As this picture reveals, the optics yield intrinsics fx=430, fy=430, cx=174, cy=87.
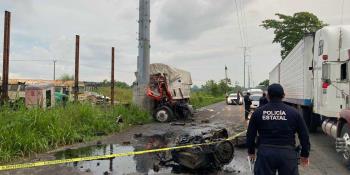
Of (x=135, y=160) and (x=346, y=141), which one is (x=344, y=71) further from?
(x=135, y=160)

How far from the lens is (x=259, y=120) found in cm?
549

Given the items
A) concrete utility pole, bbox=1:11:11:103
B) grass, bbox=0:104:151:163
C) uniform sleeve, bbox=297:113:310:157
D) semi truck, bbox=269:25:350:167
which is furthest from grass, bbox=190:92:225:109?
uniform sleeve, bbox=297:113:310:157

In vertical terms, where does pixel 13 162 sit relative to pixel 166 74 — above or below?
below

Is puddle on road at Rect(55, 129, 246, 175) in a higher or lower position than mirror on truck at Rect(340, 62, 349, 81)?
lower

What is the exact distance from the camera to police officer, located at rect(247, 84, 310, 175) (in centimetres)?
530

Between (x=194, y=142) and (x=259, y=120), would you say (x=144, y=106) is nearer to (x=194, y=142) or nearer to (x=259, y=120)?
(x=194, y=142)

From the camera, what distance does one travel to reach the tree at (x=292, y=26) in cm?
5450

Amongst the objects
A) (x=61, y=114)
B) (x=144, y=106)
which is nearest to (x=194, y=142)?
(x=61, y=114)

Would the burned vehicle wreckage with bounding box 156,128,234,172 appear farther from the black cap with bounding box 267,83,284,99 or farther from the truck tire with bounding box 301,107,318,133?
the truck tire with bounding box 301,107,318,133

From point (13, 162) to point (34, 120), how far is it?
262cm

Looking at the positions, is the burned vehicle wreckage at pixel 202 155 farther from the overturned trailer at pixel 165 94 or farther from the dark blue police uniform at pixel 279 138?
the overturned trailer at pixel 165 94

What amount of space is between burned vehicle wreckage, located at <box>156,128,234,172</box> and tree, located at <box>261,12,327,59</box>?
4746 centimetres

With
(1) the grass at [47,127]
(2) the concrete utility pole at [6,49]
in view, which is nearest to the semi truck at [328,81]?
(1) the grass at [47,127]

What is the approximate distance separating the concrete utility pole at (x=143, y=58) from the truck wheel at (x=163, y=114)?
1157 mm
